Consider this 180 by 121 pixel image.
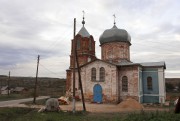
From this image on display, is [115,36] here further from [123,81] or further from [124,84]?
[124,84]

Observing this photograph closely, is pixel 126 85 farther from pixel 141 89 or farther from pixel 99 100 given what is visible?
pixel 99 100

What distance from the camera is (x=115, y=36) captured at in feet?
104

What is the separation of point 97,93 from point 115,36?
388 inches

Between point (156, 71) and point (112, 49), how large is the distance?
8148 millimetres

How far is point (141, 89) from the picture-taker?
27.5 metres

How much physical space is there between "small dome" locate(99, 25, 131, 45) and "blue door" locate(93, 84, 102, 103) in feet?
27.5

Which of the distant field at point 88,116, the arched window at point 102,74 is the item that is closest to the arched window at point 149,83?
the arched window at point 102,74

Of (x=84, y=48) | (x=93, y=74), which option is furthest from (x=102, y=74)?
(x=84, y=48)

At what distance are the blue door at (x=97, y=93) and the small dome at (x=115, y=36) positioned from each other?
27.5 feet

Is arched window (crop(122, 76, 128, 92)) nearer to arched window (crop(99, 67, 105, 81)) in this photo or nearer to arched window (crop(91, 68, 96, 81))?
arched window (crop(99, 67, 105, 81))

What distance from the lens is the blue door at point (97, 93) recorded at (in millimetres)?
27606

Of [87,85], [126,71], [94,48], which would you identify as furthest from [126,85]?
[94,48]

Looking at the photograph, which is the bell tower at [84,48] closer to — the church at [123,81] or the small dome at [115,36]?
the small dome at [115,36]

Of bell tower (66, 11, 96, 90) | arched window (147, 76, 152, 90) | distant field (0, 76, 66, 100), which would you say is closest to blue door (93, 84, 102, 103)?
bell tower (66, 11, 96, 90)
